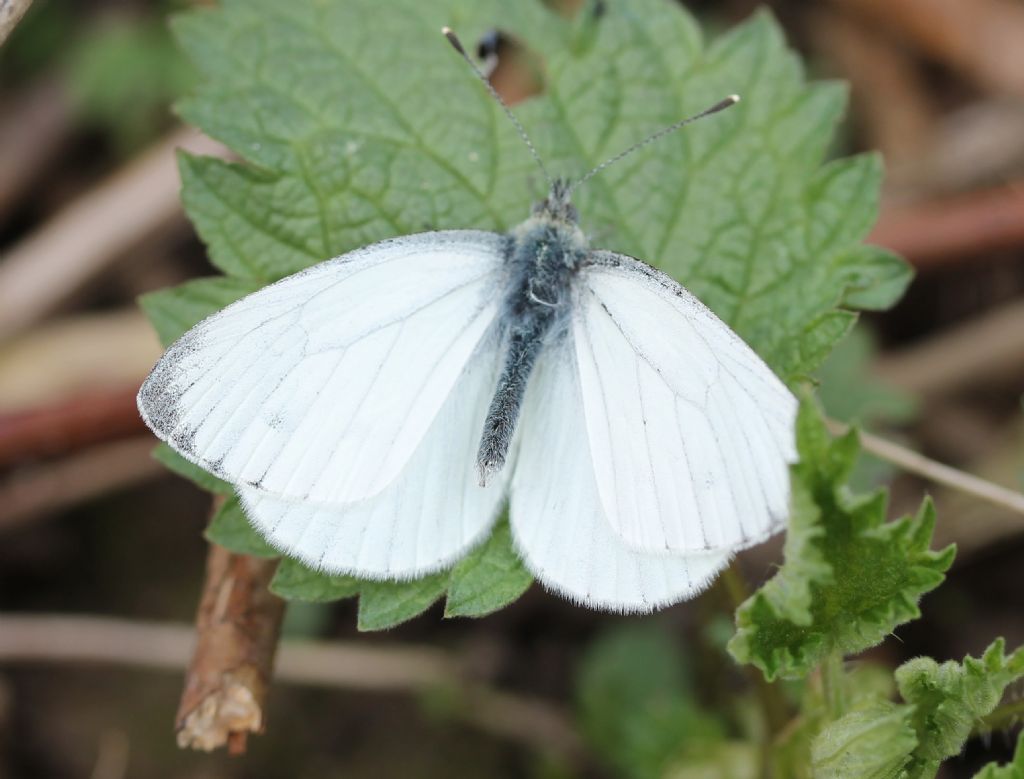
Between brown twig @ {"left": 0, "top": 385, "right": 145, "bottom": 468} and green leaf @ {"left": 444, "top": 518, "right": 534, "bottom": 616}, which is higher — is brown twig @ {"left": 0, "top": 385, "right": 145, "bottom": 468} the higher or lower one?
the higher one

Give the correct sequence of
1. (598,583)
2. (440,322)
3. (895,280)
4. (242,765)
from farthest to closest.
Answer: (242,765) → (895,280) → (440,322) → (598,583)

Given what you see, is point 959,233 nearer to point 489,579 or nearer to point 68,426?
point 489,579

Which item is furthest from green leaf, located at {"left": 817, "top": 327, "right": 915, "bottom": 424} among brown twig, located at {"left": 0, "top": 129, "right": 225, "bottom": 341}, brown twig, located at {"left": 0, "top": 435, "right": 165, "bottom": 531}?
brown twig, located at {"left": 0, "top": 129, "right": 225, "bottom": 341}

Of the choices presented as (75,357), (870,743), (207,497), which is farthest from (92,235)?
(870,743)

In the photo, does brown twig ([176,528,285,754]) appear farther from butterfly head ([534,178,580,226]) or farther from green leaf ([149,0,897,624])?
butterfly head ([534,178,580,226])

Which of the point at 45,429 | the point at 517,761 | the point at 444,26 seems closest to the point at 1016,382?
the point at 517,761

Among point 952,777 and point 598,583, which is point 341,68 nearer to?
point 598,583
